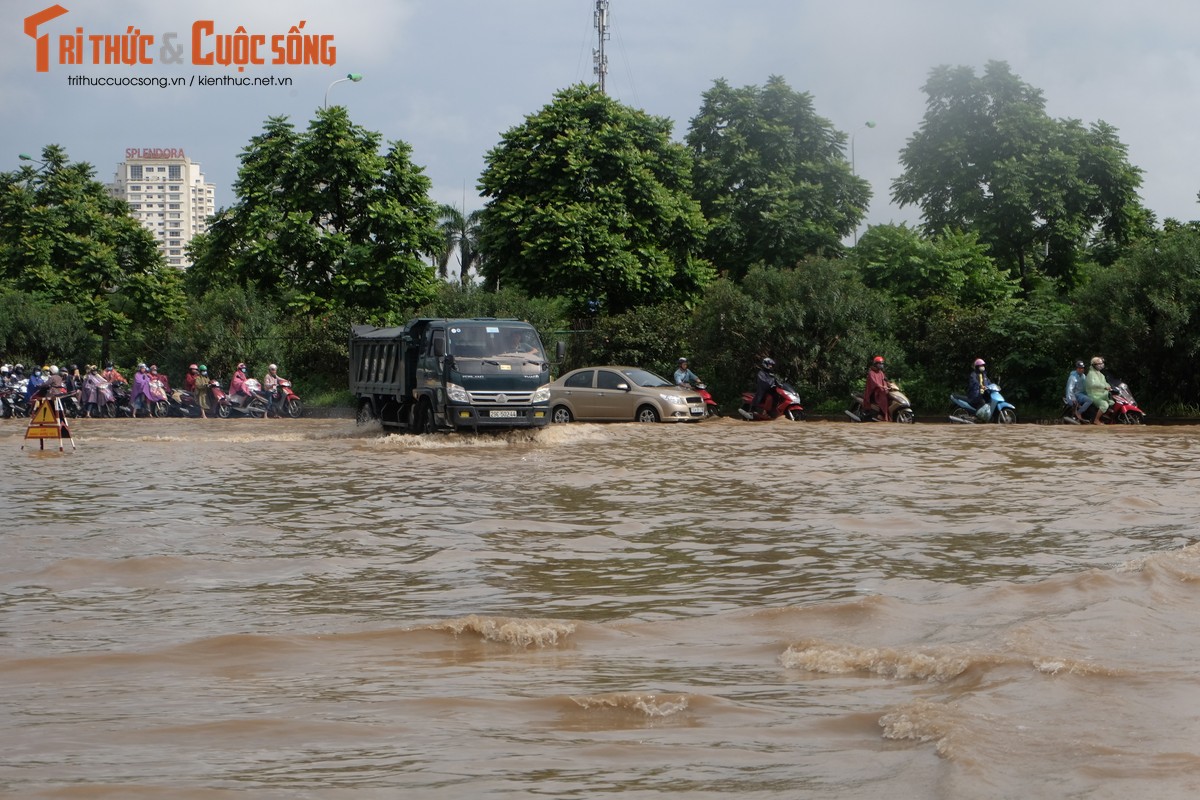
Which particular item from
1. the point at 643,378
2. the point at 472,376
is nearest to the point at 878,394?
the point at 643,378

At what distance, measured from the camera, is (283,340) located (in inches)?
1486

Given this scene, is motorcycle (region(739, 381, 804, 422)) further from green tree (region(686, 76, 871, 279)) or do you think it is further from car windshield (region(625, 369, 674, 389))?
green tree (region(686, 76, 871, 279))

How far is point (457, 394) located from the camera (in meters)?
20.9

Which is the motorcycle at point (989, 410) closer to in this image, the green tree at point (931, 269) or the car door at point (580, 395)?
the green tree at point (931, 269)

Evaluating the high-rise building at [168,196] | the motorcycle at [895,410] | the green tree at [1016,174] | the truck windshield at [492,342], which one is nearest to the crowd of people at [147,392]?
the truck windshield at [492,342]

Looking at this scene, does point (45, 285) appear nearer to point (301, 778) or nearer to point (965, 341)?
point (965, 341)

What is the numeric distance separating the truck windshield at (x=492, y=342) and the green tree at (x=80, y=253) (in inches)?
1299

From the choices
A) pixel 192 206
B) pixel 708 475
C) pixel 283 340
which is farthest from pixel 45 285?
pixel 192 206

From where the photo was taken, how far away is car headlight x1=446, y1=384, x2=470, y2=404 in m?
20.9

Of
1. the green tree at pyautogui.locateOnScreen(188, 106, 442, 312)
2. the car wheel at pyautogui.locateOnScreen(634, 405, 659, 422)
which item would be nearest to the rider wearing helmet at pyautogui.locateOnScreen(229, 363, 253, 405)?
the green tree at pyautogui.locateOnScreen(188, 106, 442, 312)

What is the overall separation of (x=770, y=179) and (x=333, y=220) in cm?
1461

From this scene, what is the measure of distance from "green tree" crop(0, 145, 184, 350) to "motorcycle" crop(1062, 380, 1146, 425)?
3760cm

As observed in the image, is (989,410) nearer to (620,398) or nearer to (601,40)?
(620,398)

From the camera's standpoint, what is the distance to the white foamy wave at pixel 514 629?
6980 mm
